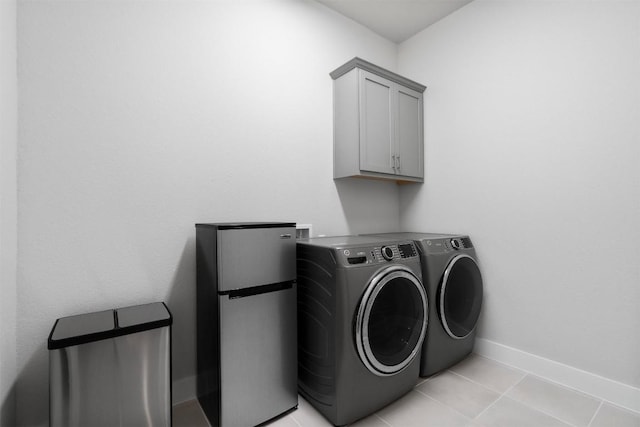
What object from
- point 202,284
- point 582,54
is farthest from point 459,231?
point 202,284

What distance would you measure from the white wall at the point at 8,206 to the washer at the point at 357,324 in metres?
1.27

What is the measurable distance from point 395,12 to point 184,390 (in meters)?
3.23

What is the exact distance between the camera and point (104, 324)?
1.22m

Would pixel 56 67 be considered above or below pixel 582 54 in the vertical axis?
below

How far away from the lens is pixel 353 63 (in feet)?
7.12

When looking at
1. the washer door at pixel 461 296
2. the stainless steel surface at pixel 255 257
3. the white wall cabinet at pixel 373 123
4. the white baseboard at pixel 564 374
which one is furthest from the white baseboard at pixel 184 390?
the white baseboard at pixel 564 374

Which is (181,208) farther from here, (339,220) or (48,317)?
(339,220)

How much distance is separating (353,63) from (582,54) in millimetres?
1446

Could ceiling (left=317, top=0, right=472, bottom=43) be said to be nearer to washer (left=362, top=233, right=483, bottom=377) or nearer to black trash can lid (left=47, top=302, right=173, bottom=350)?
washer (left=362, top=233, right=483, bottom=377)

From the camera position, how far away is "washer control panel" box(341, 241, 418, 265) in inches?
58.2

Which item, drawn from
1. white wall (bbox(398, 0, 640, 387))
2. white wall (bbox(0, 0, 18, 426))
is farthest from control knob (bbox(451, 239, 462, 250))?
white wall (bbox(0, 0, 18, 426))

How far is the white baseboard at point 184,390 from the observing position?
1643mm

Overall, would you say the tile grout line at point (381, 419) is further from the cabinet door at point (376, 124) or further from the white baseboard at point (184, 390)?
the cabinet door at point (376, 124)

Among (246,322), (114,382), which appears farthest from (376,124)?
(114,382)
